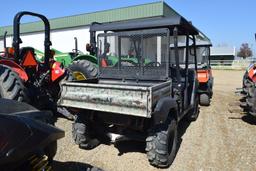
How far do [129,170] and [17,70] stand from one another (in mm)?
2635

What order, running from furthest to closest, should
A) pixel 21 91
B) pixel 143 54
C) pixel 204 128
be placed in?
pixel 204 128
pixel 143 54
pixel 21 91

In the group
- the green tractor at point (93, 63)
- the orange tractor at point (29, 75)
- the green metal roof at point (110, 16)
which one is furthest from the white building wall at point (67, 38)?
the orange tractor at point (29, 75)

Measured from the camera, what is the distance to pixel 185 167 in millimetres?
3918

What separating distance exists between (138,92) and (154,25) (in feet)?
4.67

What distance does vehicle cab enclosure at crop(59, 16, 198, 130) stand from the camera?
3.60 meters

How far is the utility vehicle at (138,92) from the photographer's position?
12.0 feet

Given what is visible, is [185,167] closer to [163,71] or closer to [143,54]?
[163,71]

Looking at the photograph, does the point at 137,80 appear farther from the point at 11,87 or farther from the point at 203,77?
the point at 203,77

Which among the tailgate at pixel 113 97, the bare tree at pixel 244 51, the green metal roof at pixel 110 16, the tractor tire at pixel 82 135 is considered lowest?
the tractor tire at pixel 82 135

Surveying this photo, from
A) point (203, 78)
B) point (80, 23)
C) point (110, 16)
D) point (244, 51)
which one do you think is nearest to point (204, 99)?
point (203, 78)

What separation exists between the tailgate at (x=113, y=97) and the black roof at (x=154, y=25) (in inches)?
36.7

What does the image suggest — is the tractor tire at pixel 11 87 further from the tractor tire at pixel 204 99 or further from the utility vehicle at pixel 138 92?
the tractor tire at pixel 204 99

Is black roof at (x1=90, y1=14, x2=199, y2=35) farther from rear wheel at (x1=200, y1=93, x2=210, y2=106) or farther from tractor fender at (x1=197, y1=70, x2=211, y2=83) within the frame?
rear wheel at (x1=200, y1=93, x2=210, y2=106)

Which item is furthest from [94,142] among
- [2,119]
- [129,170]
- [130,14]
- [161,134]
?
[130,14]
